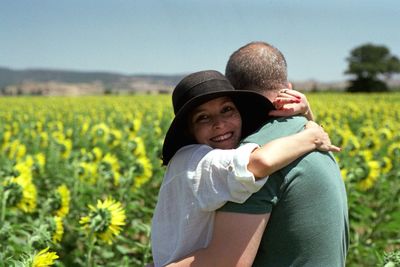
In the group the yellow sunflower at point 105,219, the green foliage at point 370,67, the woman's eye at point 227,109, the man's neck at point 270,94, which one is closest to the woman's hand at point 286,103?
the man's neck at point 270,94

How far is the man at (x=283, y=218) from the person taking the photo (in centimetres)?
163

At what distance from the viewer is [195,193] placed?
1689 mm

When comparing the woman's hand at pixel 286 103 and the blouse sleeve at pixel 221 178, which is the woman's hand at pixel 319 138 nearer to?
the woman's hand at pixel 286 103

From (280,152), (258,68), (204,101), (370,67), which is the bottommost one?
(370,67)

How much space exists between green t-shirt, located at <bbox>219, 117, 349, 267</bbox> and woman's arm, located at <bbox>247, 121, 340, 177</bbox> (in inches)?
1.4

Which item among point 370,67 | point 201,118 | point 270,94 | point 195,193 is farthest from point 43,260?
point 370,67

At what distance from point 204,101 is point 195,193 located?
31 cm

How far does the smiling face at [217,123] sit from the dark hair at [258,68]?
0.09 m

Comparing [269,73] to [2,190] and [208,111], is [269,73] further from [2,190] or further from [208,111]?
[2,190]

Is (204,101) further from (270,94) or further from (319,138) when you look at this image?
(319,138)

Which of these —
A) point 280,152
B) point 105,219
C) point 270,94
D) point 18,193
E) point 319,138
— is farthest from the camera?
point 18,193

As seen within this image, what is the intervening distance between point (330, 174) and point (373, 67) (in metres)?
70.9

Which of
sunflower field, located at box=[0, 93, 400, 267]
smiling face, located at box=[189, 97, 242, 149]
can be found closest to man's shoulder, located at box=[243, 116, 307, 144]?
smiling face, located at box=[189, 97, 242, 149]

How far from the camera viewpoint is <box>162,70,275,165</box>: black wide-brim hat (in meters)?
1.81
